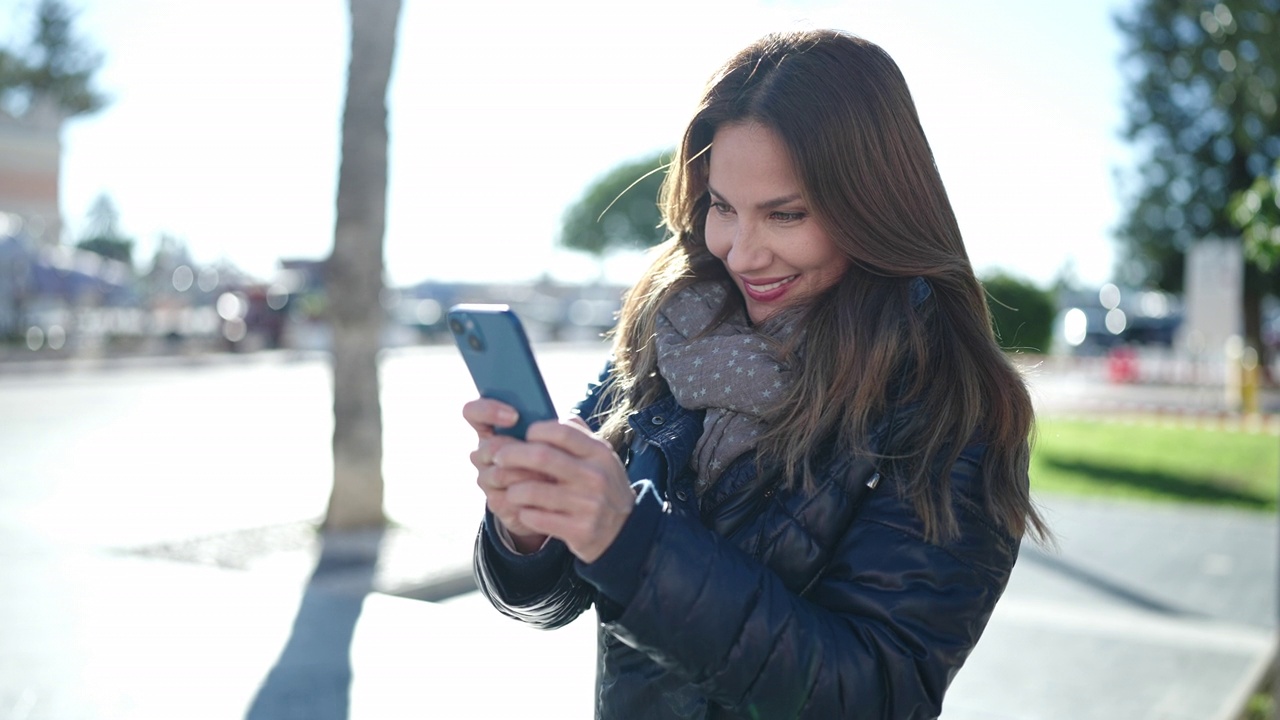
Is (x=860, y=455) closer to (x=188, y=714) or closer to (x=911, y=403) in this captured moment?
(x=911, y=403)

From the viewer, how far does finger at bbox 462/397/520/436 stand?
52.2 inches

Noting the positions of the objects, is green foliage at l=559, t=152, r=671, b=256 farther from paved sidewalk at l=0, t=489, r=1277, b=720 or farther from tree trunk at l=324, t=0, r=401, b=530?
paved sidewalk at l=0, t=489, r=1277, b=720

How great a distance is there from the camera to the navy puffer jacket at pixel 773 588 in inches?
52.6

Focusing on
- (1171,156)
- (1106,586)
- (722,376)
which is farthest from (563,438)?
(1171,156)

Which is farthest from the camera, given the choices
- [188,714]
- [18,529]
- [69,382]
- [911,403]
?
[69,382]

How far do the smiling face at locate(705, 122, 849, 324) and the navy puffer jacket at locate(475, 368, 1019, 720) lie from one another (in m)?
Answer: 0.23

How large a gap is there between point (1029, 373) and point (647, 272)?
612 mm

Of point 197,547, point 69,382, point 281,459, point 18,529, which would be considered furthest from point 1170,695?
point 69,382

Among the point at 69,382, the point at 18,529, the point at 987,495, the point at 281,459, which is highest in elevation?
the point at 987,495

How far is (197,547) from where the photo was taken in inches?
281

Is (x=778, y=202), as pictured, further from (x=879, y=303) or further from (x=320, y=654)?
(x=320, y=654)

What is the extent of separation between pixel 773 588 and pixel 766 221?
1.65ft

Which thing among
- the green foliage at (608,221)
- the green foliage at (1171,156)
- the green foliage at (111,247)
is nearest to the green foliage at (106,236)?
the green foliage at (111,247)

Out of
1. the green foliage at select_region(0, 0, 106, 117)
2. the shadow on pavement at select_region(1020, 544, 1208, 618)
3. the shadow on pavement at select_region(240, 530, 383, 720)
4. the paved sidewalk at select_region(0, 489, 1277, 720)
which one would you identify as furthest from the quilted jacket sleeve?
the green foliage at select_region(0, 0, 106, 117)
